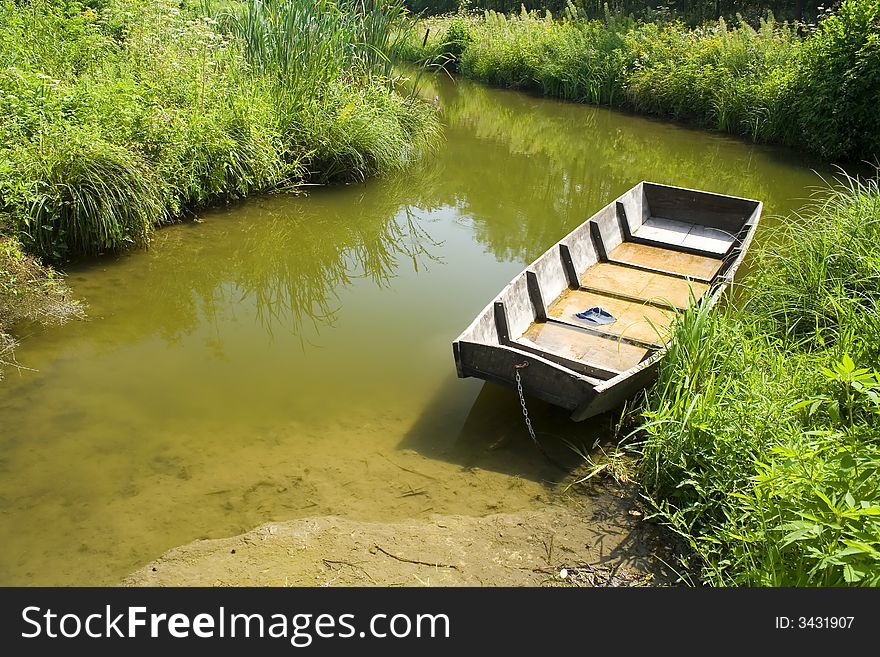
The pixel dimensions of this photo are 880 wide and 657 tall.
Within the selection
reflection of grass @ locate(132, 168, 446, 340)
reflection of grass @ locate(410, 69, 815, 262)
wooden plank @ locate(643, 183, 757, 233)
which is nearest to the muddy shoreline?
reflection of grass @ locate(132, 168, 446, 340)

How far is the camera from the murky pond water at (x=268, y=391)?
414cm

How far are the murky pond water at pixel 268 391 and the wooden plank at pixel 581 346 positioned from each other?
1.43 ft

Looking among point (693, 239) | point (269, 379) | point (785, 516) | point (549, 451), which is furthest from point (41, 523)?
point (693, 239)

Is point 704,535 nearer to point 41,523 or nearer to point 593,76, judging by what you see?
point 41,523

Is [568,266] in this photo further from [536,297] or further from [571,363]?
[571,363]

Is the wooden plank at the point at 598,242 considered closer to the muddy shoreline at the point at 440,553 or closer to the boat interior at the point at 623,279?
the boat interior at the point at 623,279

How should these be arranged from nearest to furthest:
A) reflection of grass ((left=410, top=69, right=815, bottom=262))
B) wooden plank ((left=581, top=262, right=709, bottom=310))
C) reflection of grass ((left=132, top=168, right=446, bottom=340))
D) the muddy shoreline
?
1. the muddy shoreline
2. wooden plank ((left=581, top=262, right=709, bottom=310))
3. reflection of grass ((left=132, top=168, right=446, bottom=340))
4. reflection of grass ((left=410, top=69, right=815, bottom=262))

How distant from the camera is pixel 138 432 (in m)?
4.75

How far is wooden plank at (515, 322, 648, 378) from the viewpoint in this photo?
514cm

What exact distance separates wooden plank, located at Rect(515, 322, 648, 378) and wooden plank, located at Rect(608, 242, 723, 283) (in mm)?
1674

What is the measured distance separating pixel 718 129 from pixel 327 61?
802cm

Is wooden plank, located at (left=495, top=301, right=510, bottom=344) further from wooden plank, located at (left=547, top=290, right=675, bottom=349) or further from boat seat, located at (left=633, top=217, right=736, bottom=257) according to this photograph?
boat seat, located at (left=633, top=217, right=736, bottom=257)

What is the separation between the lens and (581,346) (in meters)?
5.39

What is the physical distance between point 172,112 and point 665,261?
17.2ft
